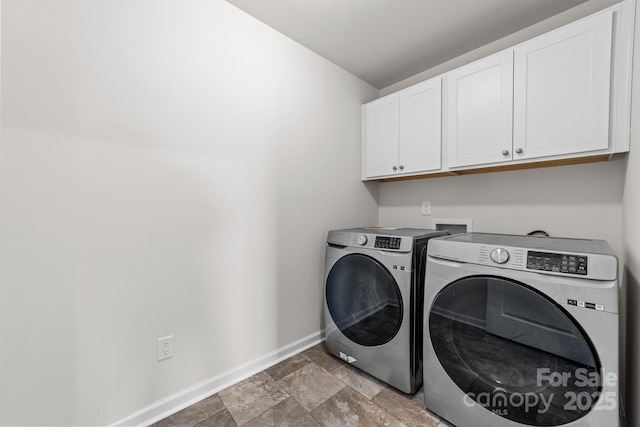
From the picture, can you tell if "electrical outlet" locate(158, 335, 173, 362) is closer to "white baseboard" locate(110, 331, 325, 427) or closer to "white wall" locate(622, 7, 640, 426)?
"white baseboard" locate(110, 331, 325, 427)

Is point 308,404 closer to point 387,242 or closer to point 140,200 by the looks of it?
point 387,242

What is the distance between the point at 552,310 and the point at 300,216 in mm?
1447

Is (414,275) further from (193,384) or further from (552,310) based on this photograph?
(193,384)

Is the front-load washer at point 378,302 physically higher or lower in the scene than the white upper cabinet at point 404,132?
lower

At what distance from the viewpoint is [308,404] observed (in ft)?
4.58

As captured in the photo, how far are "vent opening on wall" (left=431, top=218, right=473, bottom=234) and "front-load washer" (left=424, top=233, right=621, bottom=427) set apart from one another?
0.85 meters

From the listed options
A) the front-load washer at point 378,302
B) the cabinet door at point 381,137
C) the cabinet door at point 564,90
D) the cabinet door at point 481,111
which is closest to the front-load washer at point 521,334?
the front-load washer at point 378,302

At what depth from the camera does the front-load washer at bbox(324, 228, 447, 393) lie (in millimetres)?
1437

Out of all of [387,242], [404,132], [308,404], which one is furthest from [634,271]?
[308,404]

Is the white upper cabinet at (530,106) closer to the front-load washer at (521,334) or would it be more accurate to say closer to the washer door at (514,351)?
the front-load washer at (521,334)

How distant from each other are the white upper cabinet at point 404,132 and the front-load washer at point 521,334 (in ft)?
3.03

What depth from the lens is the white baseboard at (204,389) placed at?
1.26 metres

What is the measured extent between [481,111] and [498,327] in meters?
1.30

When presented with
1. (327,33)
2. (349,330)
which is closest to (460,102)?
(327,33)
